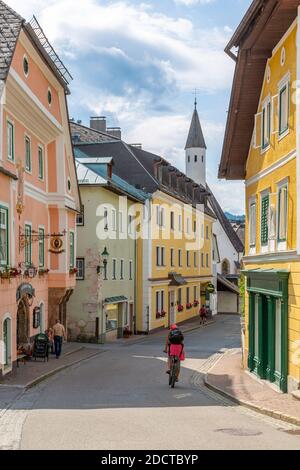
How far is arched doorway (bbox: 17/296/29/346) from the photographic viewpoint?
26.5 m

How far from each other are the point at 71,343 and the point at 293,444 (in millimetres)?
24516

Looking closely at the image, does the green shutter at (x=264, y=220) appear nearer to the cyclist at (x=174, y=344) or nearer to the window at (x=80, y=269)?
the cyclist at (x=174, y=344)

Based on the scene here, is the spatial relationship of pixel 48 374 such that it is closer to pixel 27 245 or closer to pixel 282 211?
pixel 27 245

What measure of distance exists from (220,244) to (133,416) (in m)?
62.8

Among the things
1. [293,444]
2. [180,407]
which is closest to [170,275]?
[180,407]

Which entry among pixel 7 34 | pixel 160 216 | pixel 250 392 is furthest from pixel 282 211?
pixel 160 216

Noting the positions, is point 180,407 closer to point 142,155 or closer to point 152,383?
point 152,383

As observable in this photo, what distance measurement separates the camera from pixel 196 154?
293 feet

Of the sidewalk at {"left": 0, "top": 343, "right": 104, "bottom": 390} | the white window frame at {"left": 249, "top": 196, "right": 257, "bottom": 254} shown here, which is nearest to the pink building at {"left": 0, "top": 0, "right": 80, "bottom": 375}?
the sidewalk at {"left": 0, "top": 343, "right": 104, "bottom": 390}

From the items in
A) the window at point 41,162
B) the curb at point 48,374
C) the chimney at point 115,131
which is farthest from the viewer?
the chimney at point 115,131

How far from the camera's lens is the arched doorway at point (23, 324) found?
86.8ft

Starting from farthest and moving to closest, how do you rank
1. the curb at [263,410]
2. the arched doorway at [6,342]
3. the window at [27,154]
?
1. the window at [27,154]
2. the arched doorway at [6,342]
3. the curb at [263,410]

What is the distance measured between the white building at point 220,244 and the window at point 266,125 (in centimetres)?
4153

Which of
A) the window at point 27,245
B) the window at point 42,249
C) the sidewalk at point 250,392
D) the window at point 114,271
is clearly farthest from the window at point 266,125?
the window at point 114,271
